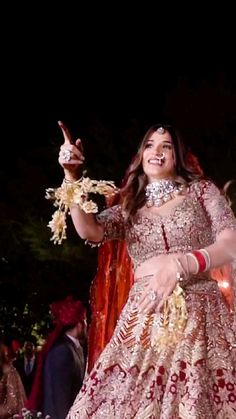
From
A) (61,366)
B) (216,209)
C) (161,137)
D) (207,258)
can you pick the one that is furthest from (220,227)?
(61,366)

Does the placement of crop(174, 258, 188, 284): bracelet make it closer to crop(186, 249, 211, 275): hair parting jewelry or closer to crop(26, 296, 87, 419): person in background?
crop(186, 249, 211, 275): hair parting jewelry

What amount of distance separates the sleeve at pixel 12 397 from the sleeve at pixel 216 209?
519 cm

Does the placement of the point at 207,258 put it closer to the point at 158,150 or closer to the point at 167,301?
the point at 167,301

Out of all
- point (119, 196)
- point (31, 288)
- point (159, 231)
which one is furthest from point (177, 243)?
point (31, 288)

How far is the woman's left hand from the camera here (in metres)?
3.88

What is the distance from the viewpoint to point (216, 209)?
13.8 feet

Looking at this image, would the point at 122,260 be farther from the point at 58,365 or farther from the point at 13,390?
the point at 13,390

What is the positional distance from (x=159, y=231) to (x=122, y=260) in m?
0.56

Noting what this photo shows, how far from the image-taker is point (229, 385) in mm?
3891

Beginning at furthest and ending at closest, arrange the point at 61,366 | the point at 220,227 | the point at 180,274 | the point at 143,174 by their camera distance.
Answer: the point at 61,366, the point at 143,174, the point at 220,227, the point at 180,274

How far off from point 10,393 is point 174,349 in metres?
5.43

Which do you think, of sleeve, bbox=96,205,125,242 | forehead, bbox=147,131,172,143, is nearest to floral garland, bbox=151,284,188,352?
sleeve, bbox=96,205,125,242

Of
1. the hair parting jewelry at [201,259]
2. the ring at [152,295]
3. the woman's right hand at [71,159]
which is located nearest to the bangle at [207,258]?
the hair parting jewelry at [201,259]

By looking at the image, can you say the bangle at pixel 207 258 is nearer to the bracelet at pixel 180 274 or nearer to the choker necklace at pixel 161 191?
the bracelet at pixel 180 274
